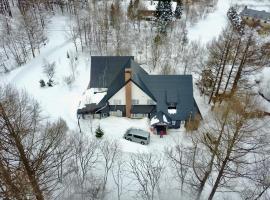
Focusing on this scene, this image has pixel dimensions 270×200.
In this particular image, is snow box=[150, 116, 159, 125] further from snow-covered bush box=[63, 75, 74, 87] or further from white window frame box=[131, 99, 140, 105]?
snow-covered bush box=[63, 75, 74, 87]

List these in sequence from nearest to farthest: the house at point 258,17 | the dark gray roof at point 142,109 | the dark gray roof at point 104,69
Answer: the dark gray roof at point 142,109 < the dark gray roof at point 104,69 < the house at point 258,17

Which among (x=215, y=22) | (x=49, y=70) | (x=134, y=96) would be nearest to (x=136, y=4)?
(x=215, y=22)

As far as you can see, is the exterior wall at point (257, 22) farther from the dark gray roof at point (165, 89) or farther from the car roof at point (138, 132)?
the car roof at point (138, 132)

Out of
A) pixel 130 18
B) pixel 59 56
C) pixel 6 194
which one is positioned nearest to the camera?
pixel 6 194

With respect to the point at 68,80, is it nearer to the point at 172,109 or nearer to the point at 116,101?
the point at 116,101

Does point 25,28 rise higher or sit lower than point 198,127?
higher

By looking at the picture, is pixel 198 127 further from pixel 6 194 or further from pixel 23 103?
pixel 6 194

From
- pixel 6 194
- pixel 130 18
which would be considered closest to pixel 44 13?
pixel 130 18

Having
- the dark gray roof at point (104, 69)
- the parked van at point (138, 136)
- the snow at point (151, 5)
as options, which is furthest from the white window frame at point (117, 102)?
the snow at point (151, 5)
